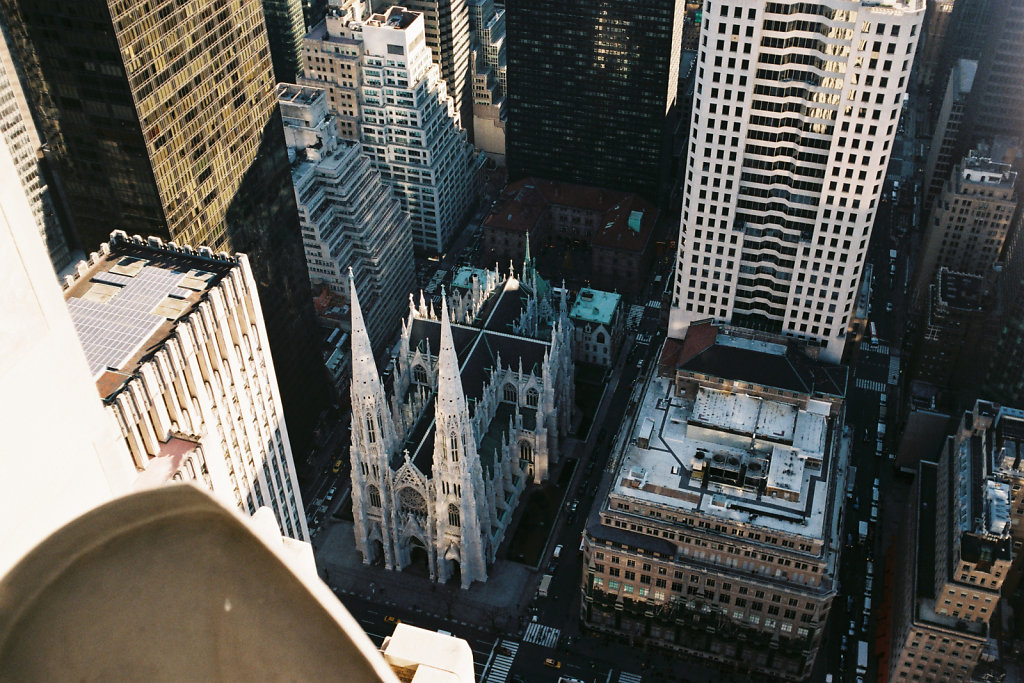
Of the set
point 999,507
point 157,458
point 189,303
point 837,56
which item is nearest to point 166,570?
point 157,458

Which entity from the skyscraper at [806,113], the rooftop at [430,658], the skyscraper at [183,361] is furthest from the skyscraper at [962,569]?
the rooftop at [430,658]

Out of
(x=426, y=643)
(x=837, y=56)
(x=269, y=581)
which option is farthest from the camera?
(x=837, y=56)

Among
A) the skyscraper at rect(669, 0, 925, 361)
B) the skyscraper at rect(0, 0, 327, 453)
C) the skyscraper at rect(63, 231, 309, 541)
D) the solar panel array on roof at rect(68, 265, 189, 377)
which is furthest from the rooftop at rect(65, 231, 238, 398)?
the skyscraper at rect(669, 0, 925, 361)

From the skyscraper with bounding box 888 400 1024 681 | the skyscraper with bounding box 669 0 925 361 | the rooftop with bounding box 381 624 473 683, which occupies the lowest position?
the skyscraper with bounding box 888 400 1024 681

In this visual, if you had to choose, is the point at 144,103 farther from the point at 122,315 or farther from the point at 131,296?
the point at 122,315

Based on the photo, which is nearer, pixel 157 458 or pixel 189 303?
pixel 157 458

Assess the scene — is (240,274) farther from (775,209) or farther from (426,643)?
(775,209)

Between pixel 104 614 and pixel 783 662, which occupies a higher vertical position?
pixel 104 614

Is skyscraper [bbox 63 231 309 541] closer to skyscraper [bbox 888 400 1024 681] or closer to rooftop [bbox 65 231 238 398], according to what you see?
rooftop [bbox 65 231 238 398]
